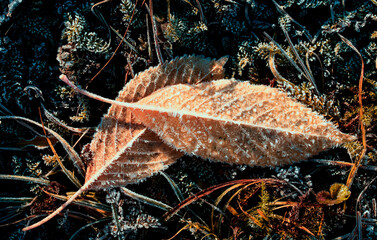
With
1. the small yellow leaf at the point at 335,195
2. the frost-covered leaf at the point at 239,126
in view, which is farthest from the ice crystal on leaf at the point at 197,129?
the small yellow leaf at the point at 335,195

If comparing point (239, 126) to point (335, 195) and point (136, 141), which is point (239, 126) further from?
point (335, 195)

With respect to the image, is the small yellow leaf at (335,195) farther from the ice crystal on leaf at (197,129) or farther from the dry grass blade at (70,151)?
the dry grass blade at (70,151)

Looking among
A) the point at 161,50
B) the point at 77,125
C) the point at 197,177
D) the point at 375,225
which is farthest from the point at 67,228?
the point at 375,225

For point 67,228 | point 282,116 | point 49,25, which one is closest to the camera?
point 282,116

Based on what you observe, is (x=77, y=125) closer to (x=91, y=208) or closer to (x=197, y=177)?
(x=91, y=208)

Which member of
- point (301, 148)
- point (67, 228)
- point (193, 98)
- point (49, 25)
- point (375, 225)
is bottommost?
point (375, 225)

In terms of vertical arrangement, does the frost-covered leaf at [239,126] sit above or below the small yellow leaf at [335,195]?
above
